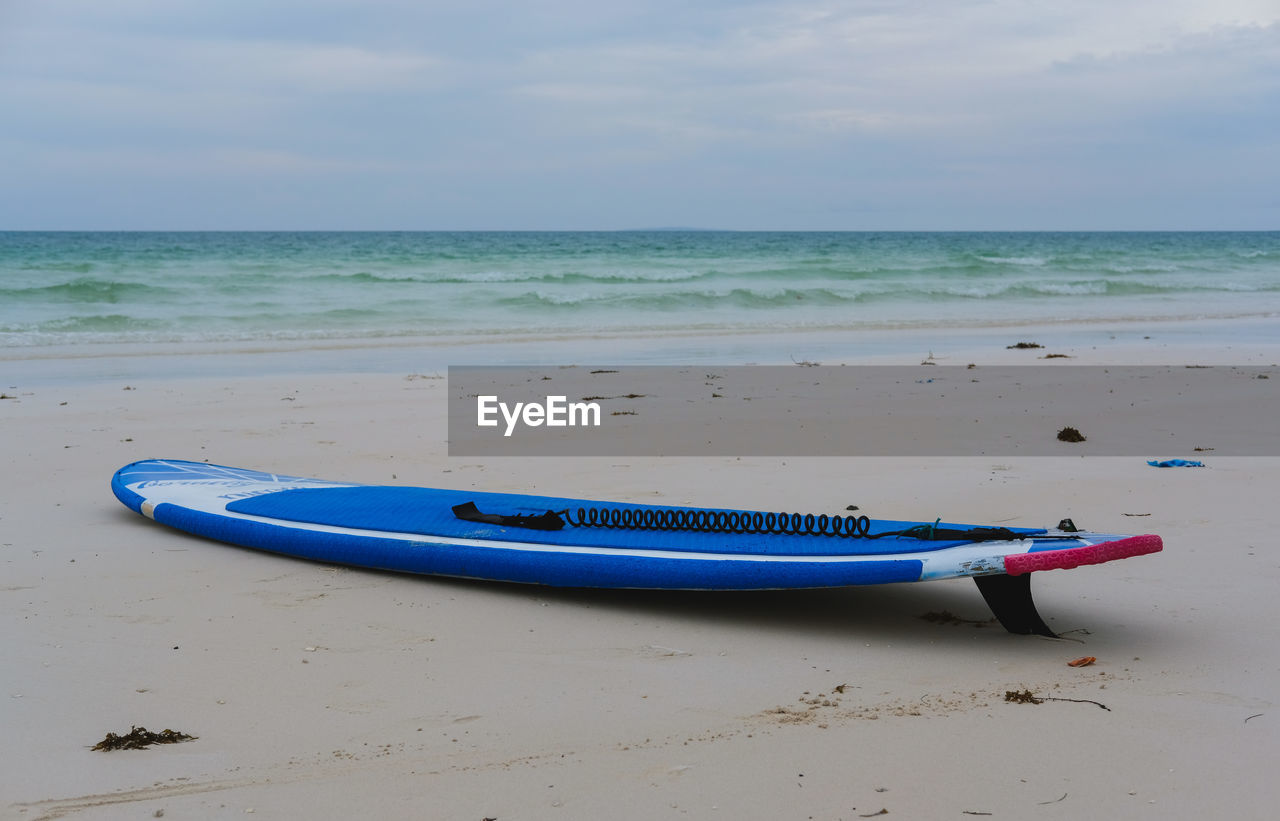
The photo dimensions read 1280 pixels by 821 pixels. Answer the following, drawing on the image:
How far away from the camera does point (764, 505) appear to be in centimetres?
514

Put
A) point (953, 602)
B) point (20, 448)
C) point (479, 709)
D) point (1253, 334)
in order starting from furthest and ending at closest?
point (1253, 334) < point (20, 448) < point (953, 602) < point (479, 709)

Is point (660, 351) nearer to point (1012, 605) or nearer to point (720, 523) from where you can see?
point (720, 523)

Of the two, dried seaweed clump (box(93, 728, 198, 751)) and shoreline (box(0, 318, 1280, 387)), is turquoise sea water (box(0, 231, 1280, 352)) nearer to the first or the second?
shoreline (box(0, 318, 1280, 387))

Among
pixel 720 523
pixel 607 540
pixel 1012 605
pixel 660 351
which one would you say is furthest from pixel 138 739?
pixel 660 351

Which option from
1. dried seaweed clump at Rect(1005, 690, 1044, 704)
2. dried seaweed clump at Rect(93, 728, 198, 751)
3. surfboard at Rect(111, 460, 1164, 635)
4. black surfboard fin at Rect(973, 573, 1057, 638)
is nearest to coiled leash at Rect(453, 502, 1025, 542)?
surfboard at Rect(111, 460, 1164, 635)

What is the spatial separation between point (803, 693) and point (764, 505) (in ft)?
6.95

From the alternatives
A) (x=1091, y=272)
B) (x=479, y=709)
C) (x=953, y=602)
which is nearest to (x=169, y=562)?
(x=479, y=709)

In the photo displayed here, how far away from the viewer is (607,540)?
3.85 meters

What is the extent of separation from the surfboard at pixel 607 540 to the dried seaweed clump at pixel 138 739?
1.35 meters

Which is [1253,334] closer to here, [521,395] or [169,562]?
[521,395]

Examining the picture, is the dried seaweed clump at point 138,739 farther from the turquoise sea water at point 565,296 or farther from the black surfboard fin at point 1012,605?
the turquoise sea water at point 565,296

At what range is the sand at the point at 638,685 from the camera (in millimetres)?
2488

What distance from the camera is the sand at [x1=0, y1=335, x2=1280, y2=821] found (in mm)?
2488

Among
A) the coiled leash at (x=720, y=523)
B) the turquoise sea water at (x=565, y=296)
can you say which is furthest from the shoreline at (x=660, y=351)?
the coiled leash at (x=720, y=523)
